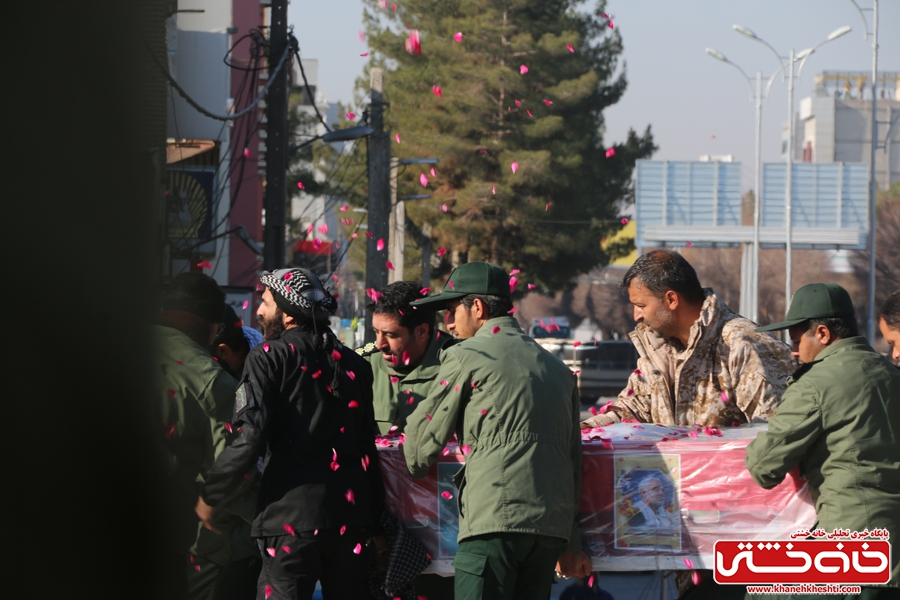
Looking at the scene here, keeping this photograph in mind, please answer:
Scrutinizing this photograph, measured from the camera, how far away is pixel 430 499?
4488 mm

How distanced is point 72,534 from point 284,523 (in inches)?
30.1

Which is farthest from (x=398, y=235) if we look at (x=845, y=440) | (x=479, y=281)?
(x=845, y=440)

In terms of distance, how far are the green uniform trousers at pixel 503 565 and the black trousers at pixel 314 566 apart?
40 cm

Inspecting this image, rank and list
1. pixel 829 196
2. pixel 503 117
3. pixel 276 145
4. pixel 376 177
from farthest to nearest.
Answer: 1. pixel 829 196
2. pixel 503 117
3. pixel 376 177
4. pixel 276 145

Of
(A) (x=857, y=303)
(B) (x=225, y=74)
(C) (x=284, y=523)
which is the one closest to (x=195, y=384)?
(C) (x=284, y=523)

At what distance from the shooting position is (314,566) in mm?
3908

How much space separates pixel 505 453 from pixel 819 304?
1.50 m

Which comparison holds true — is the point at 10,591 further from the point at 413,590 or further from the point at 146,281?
the point at 146,281

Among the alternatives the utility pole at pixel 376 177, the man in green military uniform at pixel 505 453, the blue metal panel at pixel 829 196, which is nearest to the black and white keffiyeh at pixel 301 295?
the man in green military uniform at pixel 505 453

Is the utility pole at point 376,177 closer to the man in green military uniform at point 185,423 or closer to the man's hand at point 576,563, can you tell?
the man in green military uniform at point 185,423

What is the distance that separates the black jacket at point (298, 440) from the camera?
386 centimetres

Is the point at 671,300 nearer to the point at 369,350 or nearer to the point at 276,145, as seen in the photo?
the point at 369,350

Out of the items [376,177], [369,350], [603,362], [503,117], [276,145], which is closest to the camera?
[369,350]

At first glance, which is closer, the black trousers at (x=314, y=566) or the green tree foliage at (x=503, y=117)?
the black trousers at (x=314, y=566)
